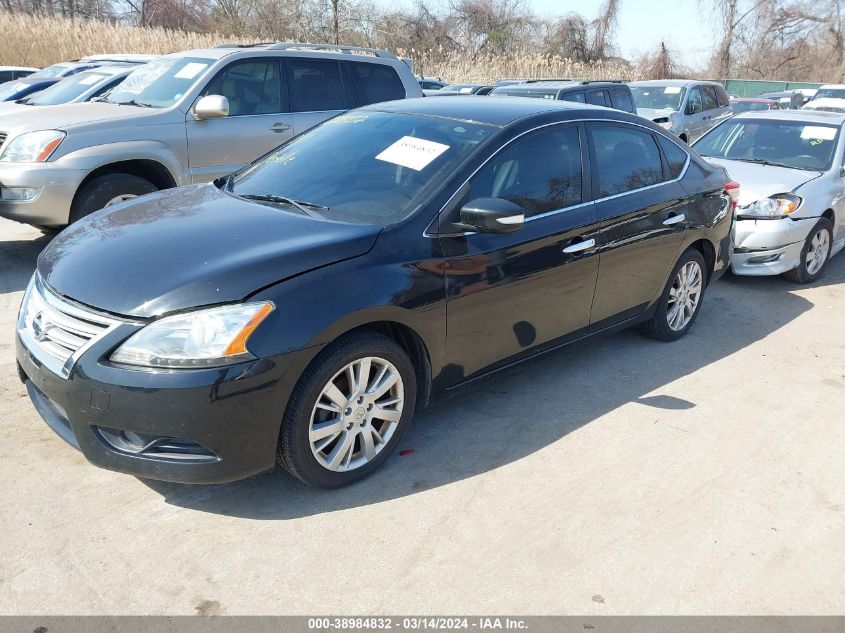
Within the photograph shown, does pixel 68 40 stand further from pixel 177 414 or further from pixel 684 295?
pixel 177 414

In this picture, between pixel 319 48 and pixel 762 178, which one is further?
pixel 319 48

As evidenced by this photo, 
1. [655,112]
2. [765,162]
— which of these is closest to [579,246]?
[765,162]

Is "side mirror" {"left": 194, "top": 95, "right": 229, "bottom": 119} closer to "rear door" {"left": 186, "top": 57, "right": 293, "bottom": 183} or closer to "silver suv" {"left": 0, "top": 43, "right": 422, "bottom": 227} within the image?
"silver suv" {"left": 0, "top": 43, "right": 422, "bottom": 227}

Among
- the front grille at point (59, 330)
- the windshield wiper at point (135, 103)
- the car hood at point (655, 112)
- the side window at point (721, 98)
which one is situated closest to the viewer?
the front grille at point (59, 330)

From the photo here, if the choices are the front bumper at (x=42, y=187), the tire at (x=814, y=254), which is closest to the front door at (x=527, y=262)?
the tire at (x=814, y=254)

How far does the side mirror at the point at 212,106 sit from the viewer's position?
6.72 metres

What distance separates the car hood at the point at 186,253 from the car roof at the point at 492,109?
3.78 feet

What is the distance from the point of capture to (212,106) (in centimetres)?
671

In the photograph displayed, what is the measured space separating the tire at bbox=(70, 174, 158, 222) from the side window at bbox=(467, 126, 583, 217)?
13.1 ft

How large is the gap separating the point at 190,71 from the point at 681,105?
33.1 feet

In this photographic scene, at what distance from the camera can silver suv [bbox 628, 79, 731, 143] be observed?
1381 cm

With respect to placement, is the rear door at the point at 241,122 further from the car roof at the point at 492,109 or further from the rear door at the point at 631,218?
the rear door at the point at 631,218

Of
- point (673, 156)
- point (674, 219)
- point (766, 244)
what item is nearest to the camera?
point (674, 219)

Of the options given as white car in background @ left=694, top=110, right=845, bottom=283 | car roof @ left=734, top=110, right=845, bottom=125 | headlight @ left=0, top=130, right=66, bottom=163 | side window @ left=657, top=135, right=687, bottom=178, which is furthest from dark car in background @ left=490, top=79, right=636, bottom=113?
headlight @ left=0, top=130, right=66, bottom=163
